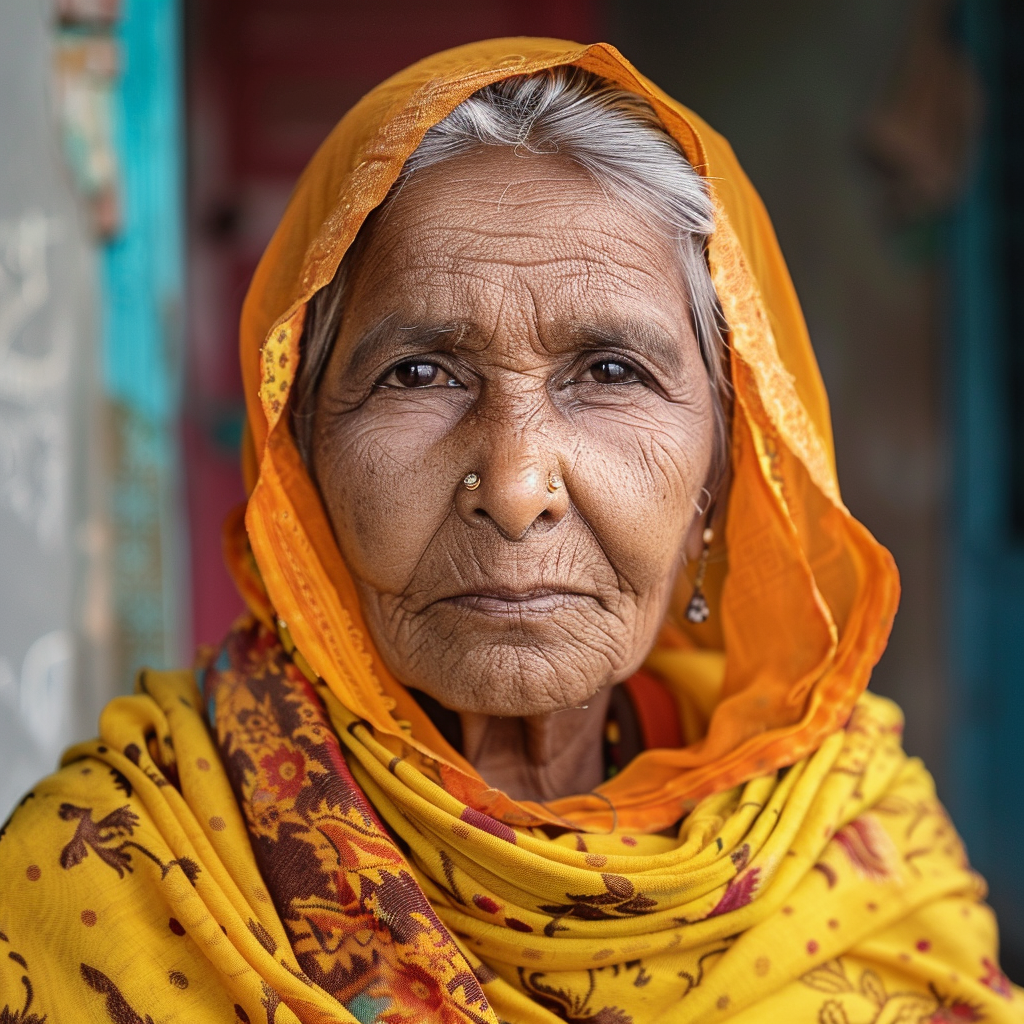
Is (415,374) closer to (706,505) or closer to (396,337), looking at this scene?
(396,337)

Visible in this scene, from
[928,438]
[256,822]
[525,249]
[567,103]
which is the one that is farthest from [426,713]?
[928,438]

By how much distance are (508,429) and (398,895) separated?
64cm

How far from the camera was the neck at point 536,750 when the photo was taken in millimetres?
1732

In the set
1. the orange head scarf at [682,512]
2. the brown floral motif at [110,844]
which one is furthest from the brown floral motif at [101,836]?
the orange head scarf at [682,512]

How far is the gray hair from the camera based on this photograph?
5.12 feet

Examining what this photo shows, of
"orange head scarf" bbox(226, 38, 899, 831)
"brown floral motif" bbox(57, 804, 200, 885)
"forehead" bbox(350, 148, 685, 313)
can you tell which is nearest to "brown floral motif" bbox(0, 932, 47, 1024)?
"brown floral motif" bbox(57, 804, 200, 885)

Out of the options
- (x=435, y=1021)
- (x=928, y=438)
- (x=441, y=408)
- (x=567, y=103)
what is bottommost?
(x=928, y=438)

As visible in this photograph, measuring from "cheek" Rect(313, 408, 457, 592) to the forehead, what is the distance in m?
0.19

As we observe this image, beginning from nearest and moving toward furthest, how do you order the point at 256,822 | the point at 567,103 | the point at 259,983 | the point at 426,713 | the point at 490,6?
1. the point at 259,983
2. the point at 256,822
3. the point at 567,103
4. the point at 426,713
5. the point at 490,6

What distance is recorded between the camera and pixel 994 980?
5.67ft

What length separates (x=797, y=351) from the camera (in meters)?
1.77

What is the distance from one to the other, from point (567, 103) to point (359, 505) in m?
0.67

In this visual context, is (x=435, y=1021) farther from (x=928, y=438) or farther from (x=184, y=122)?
(x=184, y=122)

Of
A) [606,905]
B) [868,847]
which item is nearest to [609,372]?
[606,905]
